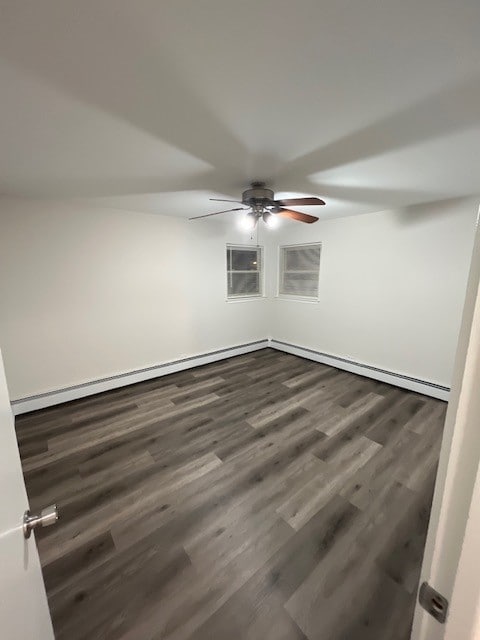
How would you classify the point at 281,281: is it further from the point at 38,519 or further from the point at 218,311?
the point at 38,519

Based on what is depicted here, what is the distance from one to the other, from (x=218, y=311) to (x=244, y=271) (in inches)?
35.3

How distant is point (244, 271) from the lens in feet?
15.0

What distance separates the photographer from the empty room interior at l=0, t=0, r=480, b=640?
0.88 meters

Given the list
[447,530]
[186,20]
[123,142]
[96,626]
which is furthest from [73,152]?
[96,626]

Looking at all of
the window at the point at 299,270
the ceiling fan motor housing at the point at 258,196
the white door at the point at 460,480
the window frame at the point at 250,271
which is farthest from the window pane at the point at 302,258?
the white door at the point at 460,480

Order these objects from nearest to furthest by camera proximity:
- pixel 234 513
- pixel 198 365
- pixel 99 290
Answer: pixel 234 513
pixel 99 290
pixel 198 365

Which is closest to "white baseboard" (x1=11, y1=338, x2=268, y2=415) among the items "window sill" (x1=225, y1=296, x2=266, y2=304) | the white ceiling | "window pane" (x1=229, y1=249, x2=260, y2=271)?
"window sill" (x1=225, y1=296, x2=266, y2=304)

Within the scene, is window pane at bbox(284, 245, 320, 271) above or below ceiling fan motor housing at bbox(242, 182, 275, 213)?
below

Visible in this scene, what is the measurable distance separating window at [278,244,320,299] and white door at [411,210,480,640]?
393 cm

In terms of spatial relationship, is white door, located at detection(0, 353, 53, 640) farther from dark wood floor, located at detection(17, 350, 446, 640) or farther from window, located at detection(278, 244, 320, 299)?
window, located at detection(278, 244, 320, 299)

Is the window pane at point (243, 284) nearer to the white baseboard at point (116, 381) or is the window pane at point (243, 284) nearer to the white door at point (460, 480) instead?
the white baseboard at point (116, 381)

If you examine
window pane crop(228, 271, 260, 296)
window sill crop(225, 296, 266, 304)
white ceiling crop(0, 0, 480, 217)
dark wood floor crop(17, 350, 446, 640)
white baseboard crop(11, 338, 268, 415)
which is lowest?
dark wood floor crop(17, 350, 446, 640)

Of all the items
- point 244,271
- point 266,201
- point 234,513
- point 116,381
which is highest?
point 266,201

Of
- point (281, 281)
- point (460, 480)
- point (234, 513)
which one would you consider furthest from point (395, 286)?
point (460, 480)
